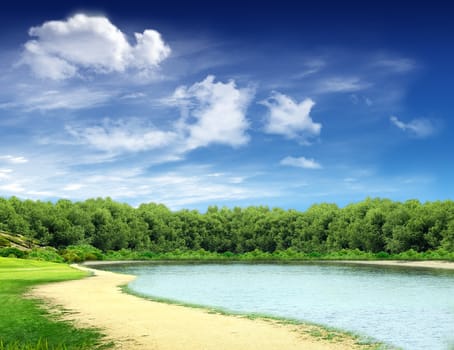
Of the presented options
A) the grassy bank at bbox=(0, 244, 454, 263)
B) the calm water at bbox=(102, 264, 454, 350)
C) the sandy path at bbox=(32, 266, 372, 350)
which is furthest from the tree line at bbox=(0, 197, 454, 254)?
the sandy path at bbox=(32, 266, 372, 350)

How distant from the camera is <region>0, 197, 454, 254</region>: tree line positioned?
100562mm

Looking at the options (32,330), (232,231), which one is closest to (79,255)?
(232,231)

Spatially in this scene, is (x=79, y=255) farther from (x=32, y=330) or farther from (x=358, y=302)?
(x=32, y=330)

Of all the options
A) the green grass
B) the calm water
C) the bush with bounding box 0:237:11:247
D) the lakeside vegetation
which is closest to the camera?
the green grass

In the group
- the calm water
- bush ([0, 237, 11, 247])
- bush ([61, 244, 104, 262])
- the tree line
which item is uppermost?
the tree line

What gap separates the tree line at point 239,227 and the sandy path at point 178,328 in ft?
244

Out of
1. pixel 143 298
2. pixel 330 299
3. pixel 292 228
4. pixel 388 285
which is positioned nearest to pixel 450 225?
pixel 292 228

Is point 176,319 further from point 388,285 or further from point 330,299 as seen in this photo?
point 388,285

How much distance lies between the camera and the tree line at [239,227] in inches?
3959

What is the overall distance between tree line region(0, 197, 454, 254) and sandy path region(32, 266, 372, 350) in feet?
244

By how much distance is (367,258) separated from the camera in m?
93.7

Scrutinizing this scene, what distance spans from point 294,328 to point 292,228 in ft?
374

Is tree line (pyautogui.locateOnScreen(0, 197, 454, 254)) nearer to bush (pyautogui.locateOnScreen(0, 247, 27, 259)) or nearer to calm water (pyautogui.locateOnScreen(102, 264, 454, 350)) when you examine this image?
bush (pyautogui.locateOnScreen(0, 247, 27, 259))

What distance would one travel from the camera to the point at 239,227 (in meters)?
147
